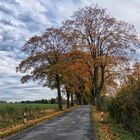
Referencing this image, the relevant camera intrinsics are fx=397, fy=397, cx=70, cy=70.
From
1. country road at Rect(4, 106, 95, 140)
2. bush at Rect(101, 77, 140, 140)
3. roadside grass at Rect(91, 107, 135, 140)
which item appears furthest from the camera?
bush at Rect(101, 77, 140, 140)

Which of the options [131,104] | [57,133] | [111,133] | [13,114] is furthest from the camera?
[13,114]

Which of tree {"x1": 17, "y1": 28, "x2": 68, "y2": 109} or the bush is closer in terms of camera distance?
the bush

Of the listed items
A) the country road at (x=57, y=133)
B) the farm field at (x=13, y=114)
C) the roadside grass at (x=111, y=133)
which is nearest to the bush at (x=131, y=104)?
the roadside grass at (x=111, y=133)

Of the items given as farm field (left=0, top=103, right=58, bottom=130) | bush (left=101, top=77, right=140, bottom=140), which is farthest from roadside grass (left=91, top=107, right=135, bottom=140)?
farm field (left=0, top=103, right=58, bottom=130)

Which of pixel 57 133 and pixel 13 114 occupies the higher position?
pixel 13 114

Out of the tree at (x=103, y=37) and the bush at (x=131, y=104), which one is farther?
the tree at (x=103, y=37)

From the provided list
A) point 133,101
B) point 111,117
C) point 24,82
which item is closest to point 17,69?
point 24,82

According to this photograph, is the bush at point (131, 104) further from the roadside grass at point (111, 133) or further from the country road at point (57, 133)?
the country road at point (57, 133)

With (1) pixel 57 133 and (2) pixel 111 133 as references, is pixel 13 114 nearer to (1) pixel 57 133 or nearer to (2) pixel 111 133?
(1) pixel 57 133

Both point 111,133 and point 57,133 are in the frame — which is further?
point 111,133

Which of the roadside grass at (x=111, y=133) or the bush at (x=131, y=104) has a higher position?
the bush at (x=131, y=104)

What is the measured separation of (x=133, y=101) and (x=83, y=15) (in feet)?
104

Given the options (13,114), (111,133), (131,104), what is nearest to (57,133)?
(111,133)

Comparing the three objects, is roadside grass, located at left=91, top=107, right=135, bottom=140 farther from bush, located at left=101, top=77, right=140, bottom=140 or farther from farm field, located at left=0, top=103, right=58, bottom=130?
farm field, located at left=0, top=103, right=58, bottom=130
